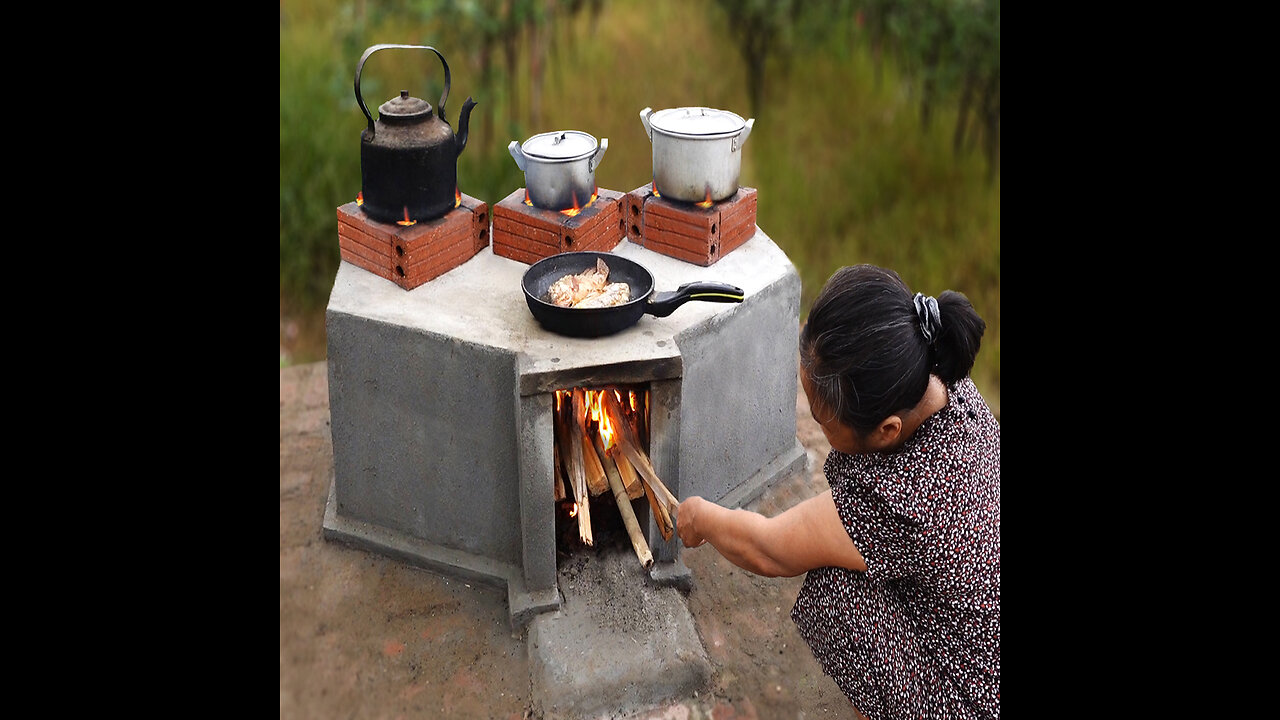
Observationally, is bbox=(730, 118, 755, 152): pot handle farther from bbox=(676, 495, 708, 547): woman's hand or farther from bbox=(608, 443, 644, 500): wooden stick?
bbox=(676, 495, 708, 547): woman's hand

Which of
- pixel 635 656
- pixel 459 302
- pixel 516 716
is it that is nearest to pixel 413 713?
pixel 516 716

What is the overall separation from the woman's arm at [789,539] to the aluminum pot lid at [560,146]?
1.76m

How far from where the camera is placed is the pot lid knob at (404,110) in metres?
Result: 3.99

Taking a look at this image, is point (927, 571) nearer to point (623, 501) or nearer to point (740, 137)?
point (623, 501)

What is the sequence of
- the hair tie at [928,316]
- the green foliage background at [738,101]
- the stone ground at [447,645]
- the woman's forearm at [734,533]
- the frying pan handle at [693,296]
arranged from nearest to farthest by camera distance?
the hair tie at [928,316], the woman's forearm at [734,533], the stone ground at [447,645], the frying pan handle at [693,296], the green foliage background at [738,101]

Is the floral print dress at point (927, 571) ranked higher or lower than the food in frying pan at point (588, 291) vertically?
lower

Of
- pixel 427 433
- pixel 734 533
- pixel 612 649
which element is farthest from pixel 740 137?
pixel 612 649

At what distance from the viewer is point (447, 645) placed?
3867 millimetres

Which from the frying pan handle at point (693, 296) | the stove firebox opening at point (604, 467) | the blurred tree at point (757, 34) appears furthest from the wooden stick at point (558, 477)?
the blurred tree at point (757, 34)

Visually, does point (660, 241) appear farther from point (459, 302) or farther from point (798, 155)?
point (798, 155)

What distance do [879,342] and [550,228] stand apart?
1978mm

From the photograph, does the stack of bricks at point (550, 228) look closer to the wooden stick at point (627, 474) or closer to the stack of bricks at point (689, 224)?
the stack of bricks at point (689, 224)

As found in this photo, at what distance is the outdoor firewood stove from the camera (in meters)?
3.68

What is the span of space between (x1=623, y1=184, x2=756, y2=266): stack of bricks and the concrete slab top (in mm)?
42
